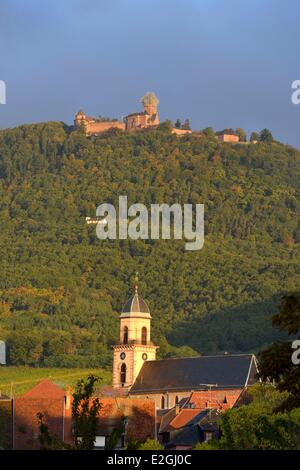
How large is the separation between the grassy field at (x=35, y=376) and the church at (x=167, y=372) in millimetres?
7563

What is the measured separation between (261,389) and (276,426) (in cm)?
4367

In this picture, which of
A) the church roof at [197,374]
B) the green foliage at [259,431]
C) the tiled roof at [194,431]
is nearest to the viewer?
the green foliage at [259,431]

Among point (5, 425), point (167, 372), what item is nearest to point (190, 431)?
point (5, 425)

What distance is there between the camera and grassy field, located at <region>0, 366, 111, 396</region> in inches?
6393

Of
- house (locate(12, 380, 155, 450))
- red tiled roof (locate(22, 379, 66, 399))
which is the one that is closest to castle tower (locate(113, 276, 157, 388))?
red tiled roof (locate(22, 379, 66, 399))

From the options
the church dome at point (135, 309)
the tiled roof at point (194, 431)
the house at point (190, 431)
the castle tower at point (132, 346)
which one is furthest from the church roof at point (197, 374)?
the tiled roof at point (194, 431)

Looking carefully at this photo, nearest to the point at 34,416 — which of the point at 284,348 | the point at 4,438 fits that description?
the point at 4,438

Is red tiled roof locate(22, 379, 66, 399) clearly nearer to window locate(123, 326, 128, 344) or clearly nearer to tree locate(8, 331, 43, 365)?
window locate(123, 326, 128, 344)

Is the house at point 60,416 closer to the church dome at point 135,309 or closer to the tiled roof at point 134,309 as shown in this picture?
the church dome at point 135,309

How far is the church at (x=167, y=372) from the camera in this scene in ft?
469

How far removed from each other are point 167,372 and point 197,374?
11.9 feet

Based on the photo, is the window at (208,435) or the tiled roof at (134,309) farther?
the tiled roof at (134,309)

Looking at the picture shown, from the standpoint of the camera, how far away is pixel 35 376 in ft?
560

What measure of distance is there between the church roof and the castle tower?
4.32 feet
